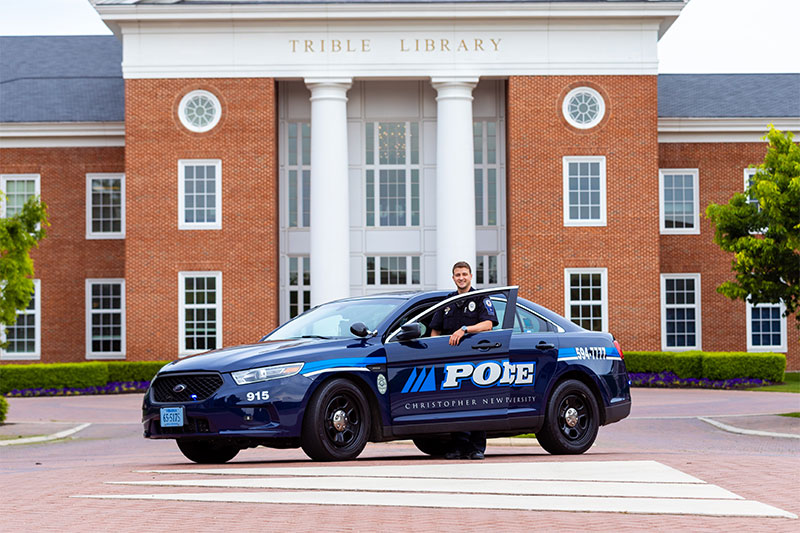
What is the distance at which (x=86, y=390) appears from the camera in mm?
31078

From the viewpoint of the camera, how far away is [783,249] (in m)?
21.8

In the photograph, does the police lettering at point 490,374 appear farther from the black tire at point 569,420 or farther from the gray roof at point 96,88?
the gray roof at point 96,88

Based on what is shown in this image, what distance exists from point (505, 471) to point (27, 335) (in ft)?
96.0

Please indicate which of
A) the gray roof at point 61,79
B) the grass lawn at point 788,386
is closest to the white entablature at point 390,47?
the gray roof at point 61,79

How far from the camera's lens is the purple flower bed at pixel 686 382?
3000cm

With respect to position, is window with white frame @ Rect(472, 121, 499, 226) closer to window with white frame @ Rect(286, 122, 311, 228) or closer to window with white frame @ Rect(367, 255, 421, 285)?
window with white frame @ Rect(367, 255, 421, 285)

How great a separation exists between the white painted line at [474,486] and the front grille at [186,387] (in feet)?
4.15

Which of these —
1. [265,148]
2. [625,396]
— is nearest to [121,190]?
[265,148]

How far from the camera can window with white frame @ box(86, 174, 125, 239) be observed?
3644cm

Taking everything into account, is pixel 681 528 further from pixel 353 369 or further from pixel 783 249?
pixel 783 249

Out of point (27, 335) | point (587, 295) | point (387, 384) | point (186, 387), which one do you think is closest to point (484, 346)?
point (387, 384)

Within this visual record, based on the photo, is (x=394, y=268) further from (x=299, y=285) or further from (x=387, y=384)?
(x=387, y=384)

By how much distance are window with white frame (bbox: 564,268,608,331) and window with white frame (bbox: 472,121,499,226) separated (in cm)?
325

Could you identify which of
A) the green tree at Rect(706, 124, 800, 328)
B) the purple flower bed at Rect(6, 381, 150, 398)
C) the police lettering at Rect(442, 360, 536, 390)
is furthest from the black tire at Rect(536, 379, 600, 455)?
the purple flower bed at Rect(6, 381, 150, 398)
